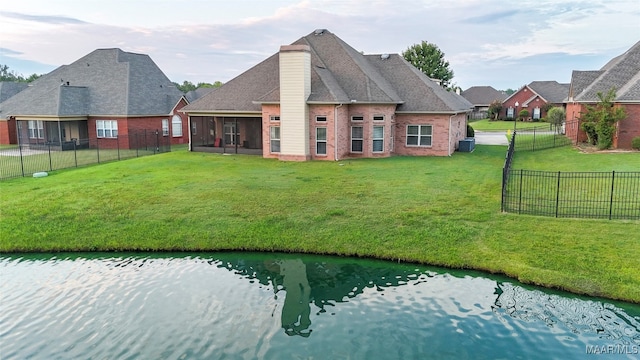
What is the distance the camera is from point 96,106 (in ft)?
117

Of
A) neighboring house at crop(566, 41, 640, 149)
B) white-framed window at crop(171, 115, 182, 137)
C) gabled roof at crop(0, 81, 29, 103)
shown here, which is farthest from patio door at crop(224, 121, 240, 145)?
gabled roof at crop(0, 81, 29, 103)

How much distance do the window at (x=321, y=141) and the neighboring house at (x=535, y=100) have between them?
52.1 meters

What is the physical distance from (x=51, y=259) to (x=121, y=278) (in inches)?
132

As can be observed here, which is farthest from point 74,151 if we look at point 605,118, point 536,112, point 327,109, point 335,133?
point 536,112

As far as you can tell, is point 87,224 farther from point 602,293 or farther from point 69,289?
point 602,293

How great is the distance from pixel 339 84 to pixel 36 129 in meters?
24.1

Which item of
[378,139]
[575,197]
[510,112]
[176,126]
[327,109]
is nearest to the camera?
[575,197]

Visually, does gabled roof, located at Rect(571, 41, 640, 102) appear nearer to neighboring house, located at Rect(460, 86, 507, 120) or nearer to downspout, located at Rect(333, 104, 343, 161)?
downspout, located at Rect(333, 104, 343, 161)

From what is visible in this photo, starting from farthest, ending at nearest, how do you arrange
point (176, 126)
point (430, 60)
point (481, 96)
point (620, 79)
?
point (481, 96) < point (430, 60) < point (176, 126) < point (620, 79)

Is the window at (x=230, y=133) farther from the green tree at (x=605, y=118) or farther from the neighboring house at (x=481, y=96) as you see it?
the neighboring house at (x=481, y=96)

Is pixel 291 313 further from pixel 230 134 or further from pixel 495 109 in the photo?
pixel 495 109

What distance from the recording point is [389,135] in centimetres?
2847

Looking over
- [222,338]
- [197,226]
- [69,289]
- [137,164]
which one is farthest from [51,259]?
[137,164]

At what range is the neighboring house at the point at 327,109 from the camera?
2672cm
